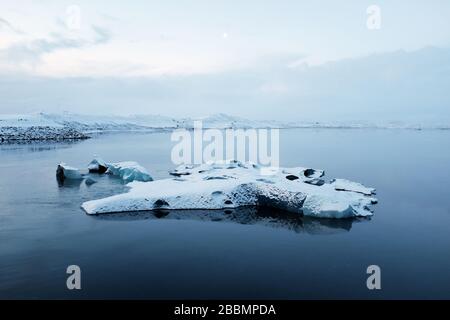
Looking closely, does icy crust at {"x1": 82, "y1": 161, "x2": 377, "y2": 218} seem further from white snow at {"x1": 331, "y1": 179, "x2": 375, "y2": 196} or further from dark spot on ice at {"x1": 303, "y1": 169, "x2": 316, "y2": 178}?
dark spot on ice at {"x1": 303, "y1": 169, "x2": 316, "y2": 178}

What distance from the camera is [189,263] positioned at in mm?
9727

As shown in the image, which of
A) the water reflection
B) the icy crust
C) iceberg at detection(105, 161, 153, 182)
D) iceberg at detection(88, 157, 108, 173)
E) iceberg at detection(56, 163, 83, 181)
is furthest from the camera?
iceberg at detection(88, 157, 108, 173)

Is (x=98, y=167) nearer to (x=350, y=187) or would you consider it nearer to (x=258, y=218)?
(x=258, y=218)

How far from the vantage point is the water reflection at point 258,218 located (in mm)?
12770

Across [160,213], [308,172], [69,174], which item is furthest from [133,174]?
[308,172]

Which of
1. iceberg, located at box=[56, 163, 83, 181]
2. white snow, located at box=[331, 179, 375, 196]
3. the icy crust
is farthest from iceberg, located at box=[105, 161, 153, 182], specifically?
white snow, located at box=[331, 179, 375, 196]

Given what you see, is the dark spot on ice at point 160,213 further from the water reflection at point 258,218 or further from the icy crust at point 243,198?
the icy crust at point 243,198

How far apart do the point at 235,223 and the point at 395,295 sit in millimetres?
6127

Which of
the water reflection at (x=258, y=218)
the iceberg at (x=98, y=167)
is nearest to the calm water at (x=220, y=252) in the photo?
the water reflection at (x=258, y=218)

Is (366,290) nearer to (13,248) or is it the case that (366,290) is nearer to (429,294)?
(429,294)

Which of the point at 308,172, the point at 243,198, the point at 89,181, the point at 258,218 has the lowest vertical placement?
the point at 258,218

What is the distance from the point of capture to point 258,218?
13.8 meters

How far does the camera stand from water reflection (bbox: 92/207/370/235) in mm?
12770
